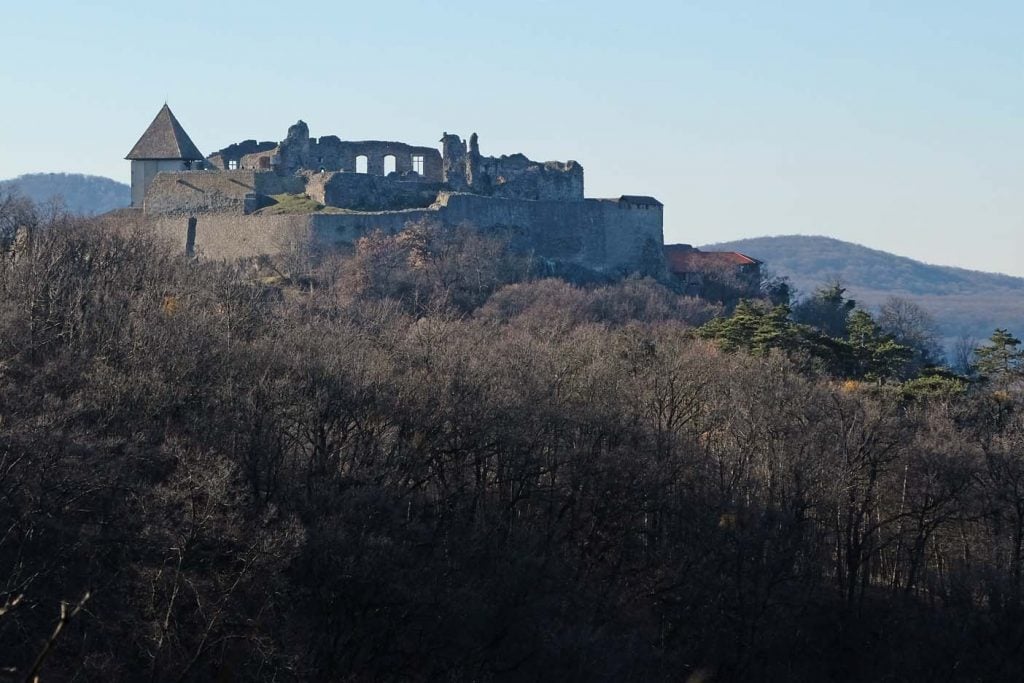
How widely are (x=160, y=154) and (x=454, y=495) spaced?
30.9m

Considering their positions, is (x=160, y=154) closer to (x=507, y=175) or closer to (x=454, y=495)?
(x=507, y=175)

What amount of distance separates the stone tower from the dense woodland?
12.1m

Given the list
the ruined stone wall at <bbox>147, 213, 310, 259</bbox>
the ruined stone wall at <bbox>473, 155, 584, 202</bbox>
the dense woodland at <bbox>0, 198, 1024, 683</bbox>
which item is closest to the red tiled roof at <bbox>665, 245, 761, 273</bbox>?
the ruined stone wall at <bbox>473, 155, 584, 202</bbox>

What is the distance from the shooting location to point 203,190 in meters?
54.7

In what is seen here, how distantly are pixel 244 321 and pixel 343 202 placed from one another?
17.0m

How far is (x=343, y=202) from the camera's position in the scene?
54625mm

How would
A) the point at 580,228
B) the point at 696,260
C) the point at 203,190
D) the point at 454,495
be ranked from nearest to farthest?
the point at 454,495 → the point at 203,190 → the point at 580,228 → the point at 696,260

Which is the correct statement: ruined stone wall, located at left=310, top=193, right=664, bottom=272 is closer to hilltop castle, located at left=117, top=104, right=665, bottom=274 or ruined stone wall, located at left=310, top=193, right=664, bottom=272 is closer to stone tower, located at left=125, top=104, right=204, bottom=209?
hilltop castle, located at left=117, top=104, right=665, bottom=274

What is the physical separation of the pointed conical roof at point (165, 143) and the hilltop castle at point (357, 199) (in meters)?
0.05

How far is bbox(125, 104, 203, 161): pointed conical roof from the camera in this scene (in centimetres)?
5822

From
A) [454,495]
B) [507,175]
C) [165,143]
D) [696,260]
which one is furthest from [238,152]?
[454,495]

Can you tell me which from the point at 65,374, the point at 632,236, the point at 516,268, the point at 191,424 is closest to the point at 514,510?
the point at 191,424

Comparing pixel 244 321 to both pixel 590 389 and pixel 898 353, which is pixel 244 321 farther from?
pixel 898 353

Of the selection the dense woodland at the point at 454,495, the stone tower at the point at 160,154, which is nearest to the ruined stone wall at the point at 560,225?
the dense woodland at the point at 454,495
